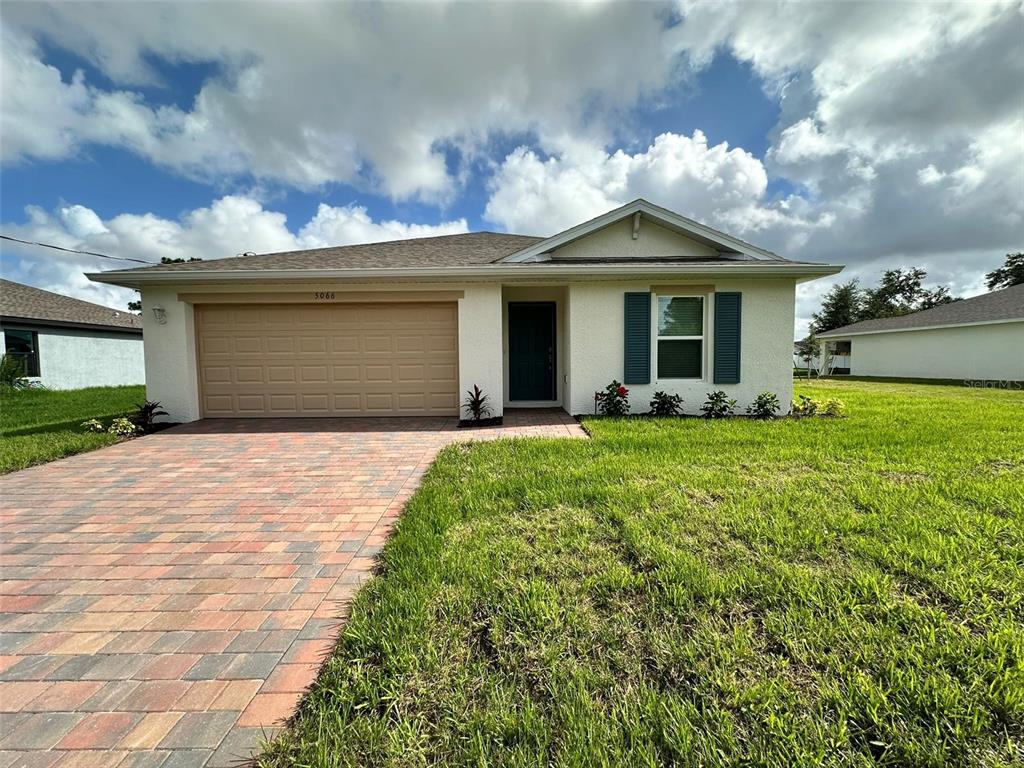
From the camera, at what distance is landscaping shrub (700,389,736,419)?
7.69 metres

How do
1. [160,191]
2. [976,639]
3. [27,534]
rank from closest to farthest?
[976,639] → [27,534] → [160,191]

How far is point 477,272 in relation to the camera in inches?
292

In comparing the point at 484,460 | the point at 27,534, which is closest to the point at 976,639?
the point at 484,460

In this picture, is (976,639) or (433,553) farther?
(433,553)

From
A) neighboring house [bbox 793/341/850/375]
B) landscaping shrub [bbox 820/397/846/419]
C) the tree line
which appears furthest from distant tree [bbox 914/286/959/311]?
landscaping shrub [bbox 820/397/846/419]

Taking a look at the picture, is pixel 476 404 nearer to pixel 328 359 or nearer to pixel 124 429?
pixel 328 359

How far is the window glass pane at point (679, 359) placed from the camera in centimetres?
796

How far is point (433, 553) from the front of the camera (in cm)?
272

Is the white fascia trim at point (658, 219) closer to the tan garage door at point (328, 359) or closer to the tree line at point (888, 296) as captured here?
the tan garage door at point (328, 359)

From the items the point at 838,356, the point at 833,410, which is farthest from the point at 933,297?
the point at 833,410

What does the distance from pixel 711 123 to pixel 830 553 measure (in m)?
10.5

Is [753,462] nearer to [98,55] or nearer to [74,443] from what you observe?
[74,443]

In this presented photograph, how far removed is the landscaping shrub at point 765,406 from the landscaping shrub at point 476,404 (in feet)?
17.1
